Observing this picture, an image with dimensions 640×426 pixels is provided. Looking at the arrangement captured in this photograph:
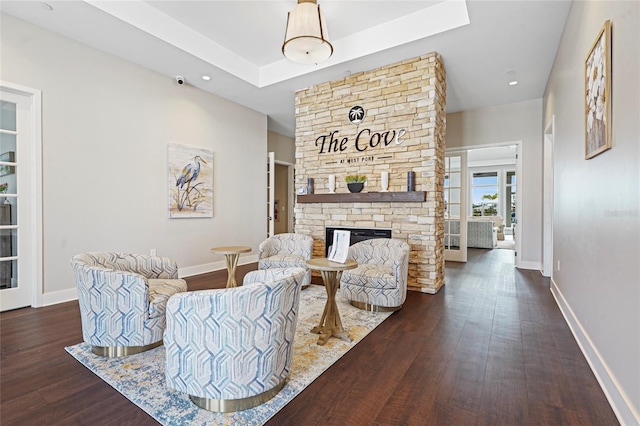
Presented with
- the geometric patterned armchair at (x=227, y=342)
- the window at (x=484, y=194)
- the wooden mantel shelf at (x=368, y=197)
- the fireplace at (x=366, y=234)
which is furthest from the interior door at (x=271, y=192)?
the window at (x=484, y=194)

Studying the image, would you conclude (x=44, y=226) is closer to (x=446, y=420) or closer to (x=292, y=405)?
(x=292, y=405)

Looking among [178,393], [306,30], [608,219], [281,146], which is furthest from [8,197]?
[281,146]

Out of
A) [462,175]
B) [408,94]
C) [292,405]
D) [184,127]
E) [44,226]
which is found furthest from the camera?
[462,175]

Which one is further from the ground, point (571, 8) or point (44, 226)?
point (571, 8)

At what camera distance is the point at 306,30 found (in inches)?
120

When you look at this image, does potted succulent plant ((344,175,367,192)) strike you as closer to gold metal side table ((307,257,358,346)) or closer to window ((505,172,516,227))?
gold metal side table ((307,257,358,346))

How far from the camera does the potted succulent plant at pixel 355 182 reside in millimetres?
4496

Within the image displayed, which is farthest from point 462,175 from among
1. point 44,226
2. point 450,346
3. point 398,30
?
point 44,226

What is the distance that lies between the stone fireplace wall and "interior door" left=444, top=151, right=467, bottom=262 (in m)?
2.10

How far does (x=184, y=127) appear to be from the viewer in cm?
498

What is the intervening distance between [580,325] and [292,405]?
7.76ft

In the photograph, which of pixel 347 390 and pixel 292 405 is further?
pixel 347 390

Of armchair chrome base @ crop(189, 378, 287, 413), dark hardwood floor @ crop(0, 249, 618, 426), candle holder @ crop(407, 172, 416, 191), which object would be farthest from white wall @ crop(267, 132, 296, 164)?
armchair chrome base @ crop(189, 378, 287, 413)

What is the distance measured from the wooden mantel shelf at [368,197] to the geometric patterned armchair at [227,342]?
2.74 meters
